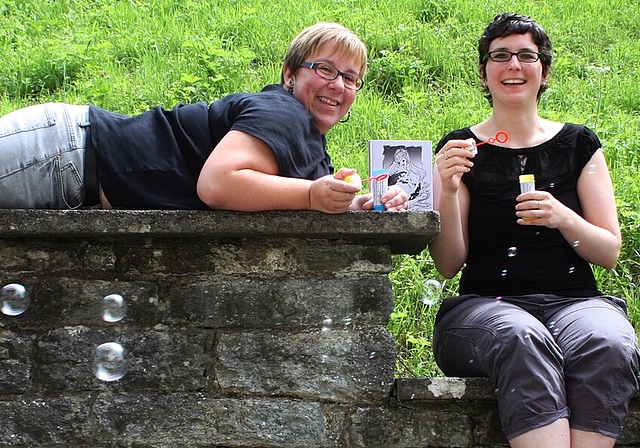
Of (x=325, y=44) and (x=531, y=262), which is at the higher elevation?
(x=325, y=44)

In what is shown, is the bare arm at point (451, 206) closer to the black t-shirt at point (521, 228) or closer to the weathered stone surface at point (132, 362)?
the black t-shirt at point (521, 228)

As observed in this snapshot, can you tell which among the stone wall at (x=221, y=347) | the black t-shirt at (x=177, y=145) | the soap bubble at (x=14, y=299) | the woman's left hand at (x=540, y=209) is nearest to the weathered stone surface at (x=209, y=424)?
the stone wall at (x=221, y=347)

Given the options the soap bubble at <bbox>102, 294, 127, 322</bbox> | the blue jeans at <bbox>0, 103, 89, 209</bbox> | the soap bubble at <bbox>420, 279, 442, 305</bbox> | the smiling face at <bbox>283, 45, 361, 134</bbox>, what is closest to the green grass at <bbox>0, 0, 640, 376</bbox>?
the soap bubble at <bbox>420, 279, 442, 305</bbox>

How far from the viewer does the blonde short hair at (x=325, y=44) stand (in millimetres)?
2922

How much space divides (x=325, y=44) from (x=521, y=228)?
94 cm

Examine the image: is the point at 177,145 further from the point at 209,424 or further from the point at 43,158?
the point at 209,424

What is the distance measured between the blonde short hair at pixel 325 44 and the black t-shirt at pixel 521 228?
518mm

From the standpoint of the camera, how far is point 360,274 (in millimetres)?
2766

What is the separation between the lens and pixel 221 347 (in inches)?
107

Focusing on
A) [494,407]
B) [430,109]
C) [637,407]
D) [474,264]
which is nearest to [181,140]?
[474,264]

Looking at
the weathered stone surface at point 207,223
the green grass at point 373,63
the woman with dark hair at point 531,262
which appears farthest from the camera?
the green grass at point 373,63

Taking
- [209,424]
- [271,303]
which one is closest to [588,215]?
[271,303]

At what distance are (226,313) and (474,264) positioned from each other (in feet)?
3.02

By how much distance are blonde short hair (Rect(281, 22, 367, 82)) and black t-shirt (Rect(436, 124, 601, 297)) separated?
52cm
